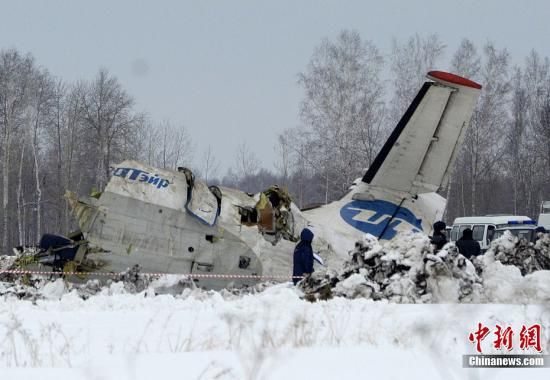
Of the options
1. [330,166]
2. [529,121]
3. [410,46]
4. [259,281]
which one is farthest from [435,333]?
[529,121]

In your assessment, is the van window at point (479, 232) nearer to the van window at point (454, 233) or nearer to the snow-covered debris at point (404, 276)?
the van window at point (454, 233)

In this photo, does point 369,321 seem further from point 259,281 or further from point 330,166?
point 330,166

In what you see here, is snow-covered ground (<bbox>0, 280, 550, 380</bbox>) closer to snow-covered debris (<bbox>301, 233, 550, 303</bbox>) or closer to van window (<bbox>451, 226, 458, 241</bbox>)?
snow-covered debris (<bbox>301, 233, 550, 303</bbox>)

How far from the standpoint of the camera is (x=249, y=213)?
1331 centimetres

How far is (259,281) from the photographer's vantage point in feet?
42.7

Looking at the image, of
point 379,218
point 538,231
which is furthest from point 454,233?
point 379,218

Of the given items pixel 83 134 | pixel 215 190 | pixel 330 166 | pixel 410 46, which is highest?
pixel 410 46

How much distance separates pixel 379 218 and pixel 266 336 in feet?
29.5

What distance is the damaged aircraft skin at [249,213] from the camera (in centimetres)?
1241

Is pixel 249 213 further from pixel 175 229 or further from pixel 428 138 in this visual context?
pixel 428 138

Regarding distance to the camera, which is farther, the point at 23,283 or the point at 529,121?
the point at 529,121

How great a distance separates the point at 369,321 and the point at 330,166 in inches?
1102

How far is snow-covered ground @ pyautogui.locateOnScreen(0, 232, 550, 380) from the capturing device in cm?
426

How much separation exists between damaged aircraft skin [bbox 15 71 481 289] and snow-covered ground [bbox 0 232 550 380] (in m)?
2.17
